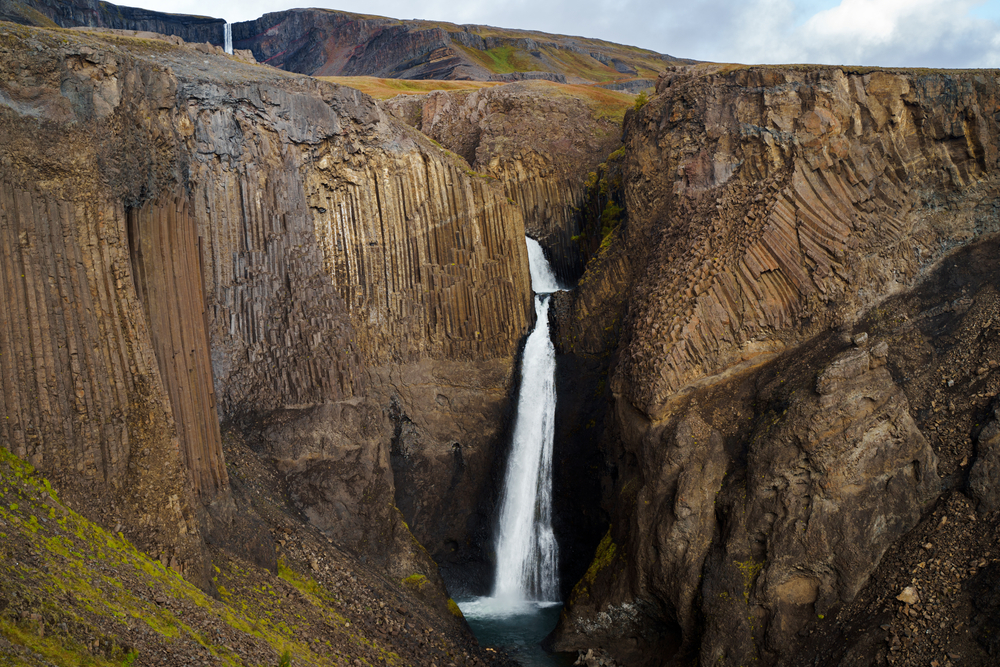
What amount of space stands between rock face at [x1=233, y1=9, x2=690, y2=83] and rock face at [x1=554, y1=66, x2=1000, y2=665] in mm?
42875

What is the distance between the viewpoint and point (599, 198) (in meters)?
31.2

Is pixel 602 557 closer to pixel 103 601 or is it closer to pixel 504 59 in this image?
pixel 103 601

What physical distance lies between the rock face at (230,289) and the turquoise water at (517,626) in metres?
2.37

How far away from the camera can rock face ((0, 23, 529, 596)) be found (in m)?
13.5

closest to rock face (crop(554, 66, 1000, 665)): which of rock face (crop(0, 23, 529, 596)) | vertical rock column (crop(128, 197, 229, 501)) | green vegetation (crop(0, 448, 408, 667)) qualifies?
rock face (crop(0, 23, 529, 596))

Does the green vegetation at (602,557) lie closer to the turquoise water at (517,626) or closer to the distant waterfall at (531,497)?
the turquoise water at (517,626)

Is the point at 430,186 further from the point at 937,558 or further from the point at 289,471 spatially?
the point at 937,558

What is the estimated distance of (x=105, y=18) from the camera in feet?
209

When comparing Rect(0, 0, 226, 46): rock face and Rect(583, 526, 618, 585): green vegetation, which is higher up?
Rect(0, 0, 226, 46): rock face

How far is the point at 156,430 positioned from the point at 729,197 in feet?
51.8

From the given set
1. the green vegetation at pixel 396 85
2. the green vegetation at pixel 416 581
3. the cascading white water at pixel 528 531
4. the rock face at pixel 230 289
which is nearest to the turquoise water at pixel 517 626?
the cascading white water at pixel 528 531

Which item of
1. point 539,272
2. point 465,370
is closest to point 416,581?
point 465,370

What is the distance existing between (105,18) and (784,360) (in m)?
63.8

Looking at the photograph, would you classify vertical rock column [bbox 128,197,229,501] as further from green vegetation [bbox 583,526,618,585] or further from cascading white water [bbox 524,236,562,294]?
cascading white water [bbox 524,236,562,294]
